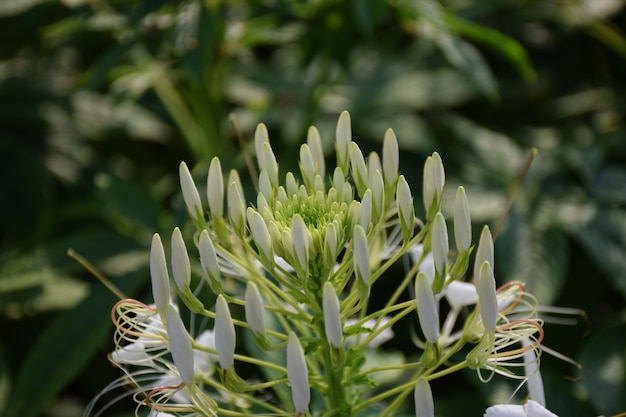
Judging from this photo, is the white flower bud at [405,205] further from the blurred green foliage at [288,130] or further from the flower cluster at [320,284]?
the blurred green foliage at [288,130]

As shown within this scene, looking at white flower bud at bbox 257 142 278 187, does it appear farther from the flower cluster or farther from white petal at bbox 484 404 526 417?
white petal at bbox 484 404 526 417

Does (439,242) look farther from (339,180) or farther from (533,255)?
(533,255)

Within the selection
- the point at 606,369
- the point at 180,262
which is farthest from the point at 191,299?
the point at 606,369

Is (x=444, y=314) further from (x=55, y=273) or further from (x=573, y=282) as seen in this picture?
(x=55, y=273)

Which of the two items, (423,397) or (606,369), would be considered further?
(606,369)

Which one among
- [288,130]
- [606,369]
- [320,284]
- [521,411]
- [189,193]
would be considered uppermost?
[189,193]

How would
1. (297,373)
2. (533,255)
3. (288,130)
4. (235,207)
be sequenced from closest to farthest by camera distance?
1. (297,373)
2. (235,207)
3. (533,255)
4. (288,130)

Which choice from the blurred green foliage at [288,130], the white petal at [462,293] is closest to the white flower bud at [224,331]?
the white petal at [462,293]
